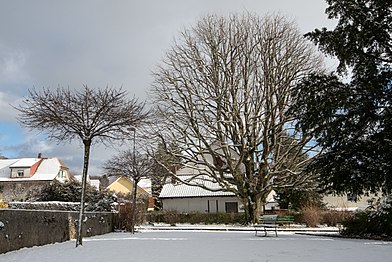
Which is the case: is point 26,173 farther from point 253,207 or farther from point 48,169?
point 253,207

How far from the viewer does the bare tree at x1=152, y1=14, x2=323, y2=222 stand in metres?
26.6

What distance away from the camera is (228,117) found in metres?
27.3

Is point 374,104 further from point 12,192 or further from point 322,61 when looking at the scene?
point 12,192

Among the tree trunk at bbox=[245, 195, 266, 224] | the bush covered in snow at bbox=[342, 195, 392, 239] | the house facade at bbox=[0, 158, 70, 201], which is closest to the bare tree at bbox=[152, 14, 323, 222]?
the tree trunk at bbox=[245, 195, 266, 224]

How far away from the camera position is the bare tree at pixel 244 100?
26.6 meters

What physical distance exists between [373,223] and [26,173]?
42.3m

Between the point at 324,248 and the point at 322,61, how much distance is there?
62.6 feet

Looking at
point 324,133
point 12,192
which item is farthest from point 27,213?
point 12,192

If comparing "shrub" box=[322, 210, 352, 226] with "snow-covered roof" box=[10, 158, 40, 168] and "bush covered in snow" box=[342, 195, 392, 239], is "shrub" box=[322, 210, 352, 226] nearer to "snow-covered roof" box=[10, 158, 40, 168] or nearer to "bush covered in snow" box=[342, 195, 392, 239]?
"bush covered in snow" box=[342, 195, 392, 239]

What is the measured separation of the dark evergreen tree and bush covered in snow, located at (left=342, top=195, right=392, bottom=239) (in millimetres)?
1434

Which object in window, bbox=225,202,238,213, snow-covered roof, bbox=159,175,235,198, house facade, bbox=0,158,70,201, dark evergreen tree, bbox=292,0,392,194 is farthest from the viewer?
house facade, bbox=0,158,70,201

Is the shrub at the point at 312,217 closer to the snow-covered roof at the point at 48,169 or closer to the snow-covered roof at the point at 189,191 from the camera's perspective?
the snow-covered roof at the point at 189,191

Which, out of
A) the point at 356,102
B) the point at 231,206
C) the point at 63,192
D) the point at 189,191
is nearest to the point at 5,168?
the point at 189,191

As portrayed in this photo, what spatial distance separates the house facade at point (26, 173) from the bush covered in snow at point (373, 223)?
36.2 meters
